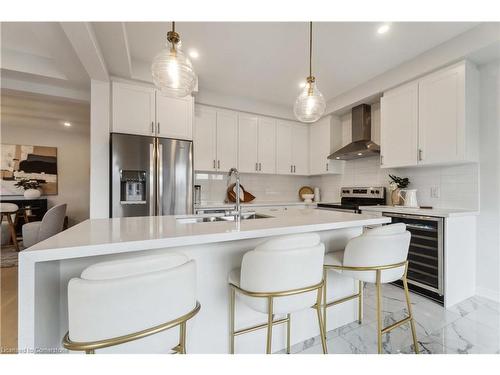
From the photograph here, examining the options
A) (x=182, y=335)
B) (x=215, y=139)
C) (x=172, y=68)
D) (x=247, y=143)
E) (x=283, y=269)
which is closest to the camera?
(x=182, y=335)

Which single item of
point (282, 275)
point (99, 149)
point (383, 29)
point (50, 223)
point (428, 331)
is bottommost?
point (428, 331)

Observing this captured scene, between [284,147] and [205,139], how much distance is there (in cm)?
151

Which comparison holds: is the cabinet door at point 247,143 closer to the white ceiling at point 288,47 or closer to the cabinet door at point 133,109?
the white ceiling at point 288,47

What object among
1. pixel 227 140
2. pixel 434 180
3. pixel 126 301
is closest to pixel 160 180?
pixel 227 140

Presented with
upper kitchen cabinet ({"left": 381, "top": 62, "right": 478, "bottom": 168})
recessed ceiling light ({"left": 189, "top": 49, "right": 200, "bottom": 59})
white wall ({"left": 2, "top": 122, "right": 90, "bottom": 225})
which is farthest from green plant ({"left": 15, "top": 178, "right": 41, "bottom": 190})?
upper kitchen cabinet ({"left": 381, "top": 62, "right": 478, "bottom": 168})

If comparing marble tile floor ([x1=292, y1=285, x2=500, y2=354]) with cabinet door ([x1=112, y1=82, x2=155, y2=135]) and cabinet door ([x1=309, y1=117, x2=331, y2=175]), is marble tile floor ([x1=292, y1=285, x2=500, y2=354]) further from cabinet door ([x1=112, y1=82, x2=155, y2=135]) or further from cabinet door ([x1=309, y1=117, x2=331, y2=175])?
cabinet door ([x1=112, y1=82, x2=155, y2=135])

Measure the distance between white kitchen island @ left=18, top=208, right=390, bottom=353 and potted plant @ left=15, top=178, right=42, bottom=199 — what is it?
4.63 meters

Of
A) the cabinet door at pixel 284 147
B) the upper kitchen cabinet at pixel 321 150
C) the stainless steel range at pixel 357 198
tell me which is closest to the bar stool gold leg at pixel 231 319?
the stainless steel range at pixel 357 198

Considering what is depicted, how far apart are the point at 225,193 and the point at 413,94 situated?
9.85ft

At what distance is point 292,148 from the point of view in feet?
14.1

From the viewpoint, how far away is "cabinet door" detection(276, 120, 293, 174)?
164 inches

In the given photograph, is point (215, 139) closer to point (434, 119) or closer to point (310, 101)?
point (310, 101)

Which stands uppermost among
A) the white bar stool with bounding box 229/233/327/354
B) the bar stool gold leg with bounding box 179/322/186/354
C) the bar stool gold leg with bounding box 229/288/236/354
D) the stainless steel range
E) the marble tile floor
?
the stainless steel range
